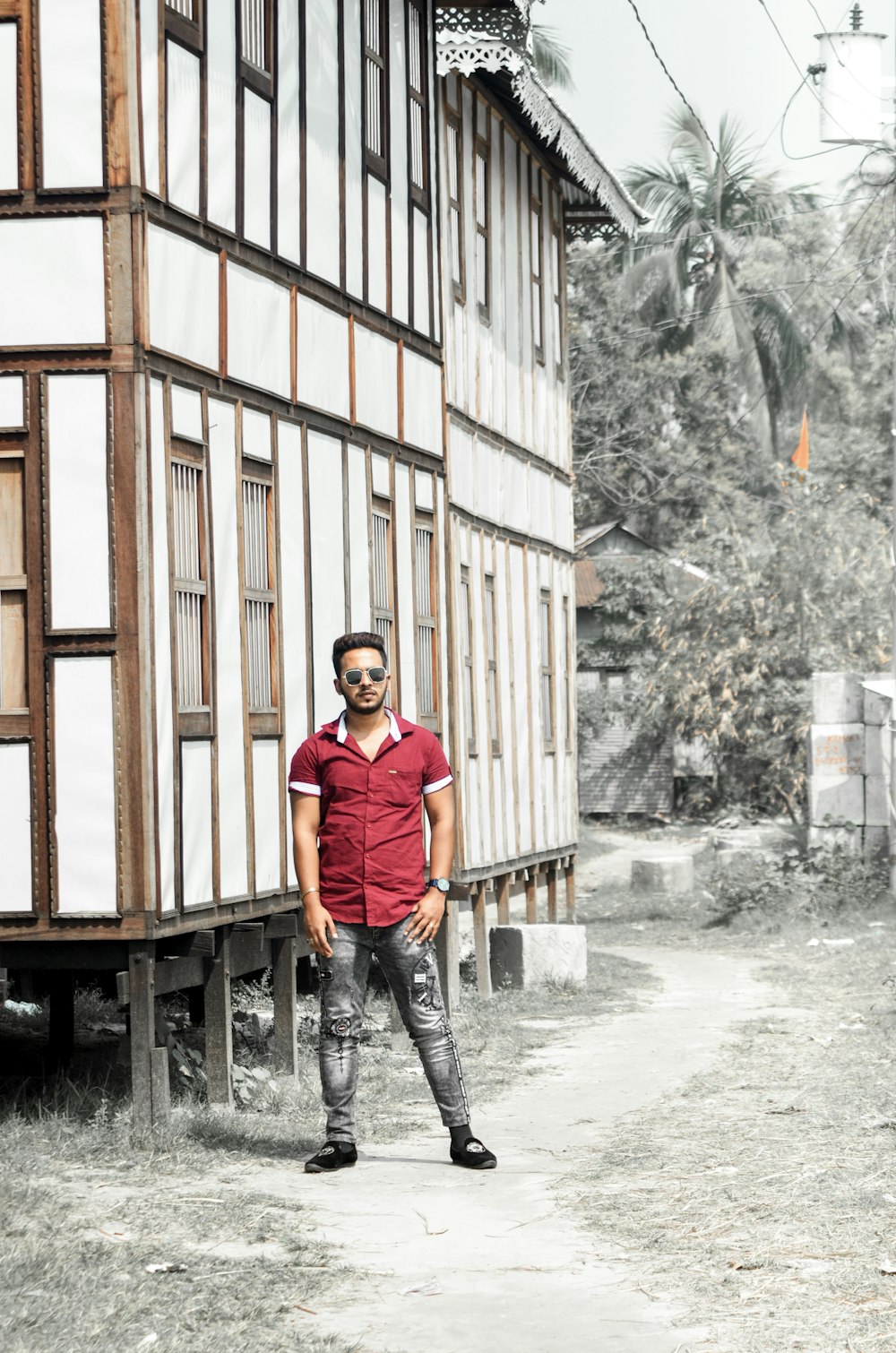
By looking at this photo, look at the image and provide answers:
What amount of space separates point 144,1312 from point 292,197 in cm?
707

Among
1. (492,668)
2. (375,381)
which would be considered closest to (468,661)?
(492,668)

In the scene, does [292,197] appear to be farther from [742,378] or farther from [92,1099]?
[742,378]

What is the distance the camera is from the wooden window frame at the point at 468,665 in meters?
14.8

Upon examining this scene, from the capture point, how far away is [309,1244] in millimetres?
6324

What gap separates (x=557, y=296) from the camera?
60.7ft

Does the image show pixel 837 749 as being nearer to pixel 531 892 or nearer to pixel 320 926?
pixel 531 892

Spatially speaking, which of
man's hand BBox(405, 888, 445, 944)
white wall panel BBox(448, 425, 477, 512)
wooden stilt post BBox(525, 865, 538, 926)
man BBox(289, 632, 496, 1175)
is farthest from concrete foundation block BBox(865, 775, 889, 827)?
man's hand BBox(405, 888, 445, 944)

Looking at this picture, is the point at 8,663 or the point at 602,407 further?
the point at 602,407

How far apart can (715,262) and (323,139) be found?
121ft

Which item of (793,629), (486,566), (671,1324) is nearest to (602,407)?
(793,629)

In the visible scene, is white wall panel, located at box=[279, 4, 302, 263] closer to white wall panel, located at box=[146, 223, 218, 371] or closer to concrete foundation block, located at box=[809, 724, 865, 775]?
white wall panel, located at box=[146, 223, 218, 371]

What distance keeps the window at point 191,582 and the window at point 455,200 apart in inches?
220

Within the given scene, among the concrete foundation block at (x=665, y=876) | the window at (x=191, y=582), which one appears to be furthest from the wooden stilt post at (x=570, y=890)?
the window at (x=191, y=582)

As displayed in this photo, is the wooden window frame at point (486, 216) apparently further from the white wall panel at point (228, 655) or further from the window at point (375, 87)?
the white wall panel at point (228, 655)
